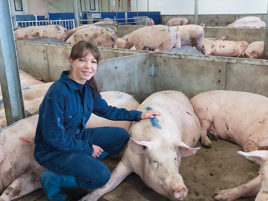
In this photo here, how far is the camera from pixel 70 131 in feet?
8.24

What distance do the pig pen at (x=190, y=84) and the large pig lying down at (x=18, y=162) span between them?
0.13 m

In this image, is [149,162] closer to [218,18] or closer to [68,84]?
[68,84]

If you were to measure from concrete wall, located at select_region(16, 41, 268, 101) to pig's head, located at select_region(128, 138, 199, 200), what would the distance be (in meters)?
1.64

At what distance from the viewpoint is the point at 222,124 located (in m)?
3.72

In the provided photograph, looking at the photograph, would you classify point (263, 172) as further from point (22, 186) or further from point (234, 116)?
point (22, 186)

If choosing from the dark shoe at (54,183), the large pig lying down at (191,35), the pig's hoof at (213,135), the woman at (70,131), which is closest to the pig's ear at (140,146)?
the woman at (70,131)

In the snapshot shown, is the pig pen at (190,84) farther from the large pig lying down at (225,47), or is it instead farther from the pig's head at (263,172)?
the large pig lying down at (225,47)

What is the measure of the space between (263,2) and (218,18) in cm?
455

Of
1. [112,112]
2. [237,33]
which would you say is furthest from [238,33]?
[112,112]

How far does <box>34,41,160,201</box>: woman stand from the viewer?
7.56ft

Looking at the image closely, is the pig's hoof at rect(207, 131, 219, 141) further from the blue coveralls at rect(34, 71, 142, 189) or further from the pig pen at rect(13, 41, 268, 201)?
the blue coveralls at rect(34, 71, 142, 189)

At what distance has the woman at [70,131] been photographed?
2305mm

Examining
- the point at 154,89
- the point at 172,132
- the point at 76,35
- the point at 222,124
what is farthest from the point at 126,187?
the point at 76,35

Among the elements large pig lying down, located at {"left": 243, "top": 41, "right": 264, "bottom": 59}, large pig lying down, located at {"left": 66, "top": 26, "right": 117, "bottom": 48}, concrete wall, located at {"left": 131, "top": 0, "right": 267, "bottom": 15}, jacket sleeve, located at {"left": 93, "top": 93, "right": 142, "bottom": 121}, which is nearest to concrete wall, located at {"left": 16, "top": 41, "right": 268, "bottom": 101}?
jacket sleeve, located at {"left": 93, "top": 93, "right": 142, "bottom": 121}
